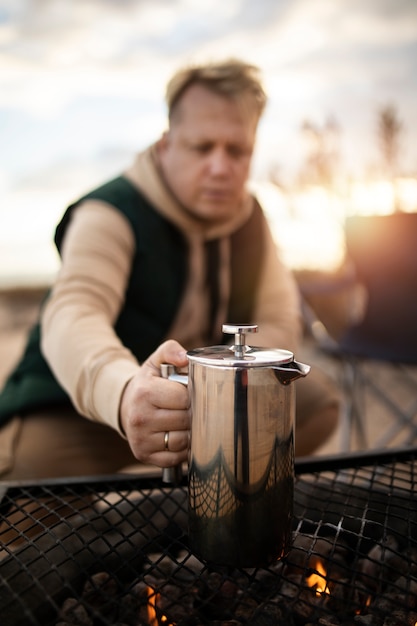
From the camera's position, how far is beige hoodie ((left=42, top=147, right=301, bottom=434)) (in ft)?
2.78

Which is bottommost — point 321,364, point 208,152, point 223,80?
point 321,364

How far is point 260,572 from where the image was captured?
720mm

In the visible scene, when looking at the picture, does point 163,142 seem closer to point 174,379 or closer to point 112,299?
point 112,299

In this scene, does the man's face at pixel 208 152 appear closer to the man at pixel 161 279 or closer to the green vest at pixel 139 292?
the man at pixel 161 279

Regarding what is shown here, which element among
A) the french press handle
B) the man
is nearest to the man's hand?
the french press handle

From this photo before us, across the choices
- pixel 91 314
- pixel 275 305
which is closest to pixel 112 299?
pixel 91 314

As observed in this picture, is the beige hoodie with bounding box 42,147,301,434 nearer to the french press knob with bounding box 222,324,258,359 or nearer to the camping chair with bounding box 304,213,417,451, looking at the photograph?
the french press knob with bounding box 222,324,258,359

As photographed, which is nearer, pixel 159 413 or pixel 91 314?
pixel 159 413

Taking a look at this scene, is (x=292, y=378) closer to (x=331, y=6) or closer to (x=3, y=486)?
(x=3, y=486)

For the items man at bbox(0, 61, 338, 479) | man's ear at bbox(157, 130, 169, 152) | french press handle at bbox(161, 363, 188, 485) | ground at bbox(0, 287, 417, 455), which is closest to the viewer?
french press handle at bbox(161, 363, 188, 485)

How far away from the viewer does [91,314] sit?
102 cm

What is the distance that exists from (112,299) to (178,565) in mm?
679

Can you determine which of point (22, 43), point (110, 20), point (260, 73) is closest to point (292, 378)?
point (260, 73)

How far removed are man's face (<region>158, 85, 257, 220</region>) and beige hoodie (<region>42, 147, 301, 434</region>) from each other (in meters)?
0.06
